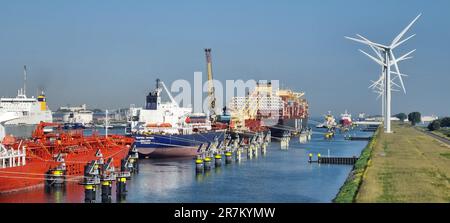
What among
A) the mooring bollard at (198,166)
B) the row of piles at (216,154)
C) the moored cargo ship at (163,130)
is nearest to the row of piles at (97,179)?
the mooring bollard at (198,166)

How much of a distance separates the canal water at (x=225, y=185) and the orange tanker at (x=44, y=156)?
1168 millimetres

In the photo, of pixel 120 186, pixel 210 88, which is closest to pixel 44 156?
pixel 120 186

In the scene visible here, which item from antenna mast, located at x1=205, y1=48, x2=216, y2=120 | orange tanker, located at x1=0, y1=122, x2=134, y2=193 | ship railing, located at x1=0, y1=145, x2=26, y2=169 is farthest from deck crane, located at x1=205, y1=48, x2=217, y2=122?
ship railing, located at x1=0, y1=145, x2=26, y2=169

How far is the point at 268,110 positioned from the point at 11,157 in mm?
108634

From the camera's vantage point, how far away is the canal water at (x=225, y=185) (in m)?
39.7

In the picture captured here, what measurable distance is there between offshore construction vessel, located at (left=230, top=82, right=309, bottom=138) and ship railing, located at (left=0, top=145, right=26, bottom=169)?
76316 mm

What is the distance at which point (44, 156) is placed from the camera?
46.6m

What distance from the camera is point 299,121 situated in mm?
172750

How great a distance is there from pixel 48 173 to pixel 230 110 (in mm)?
88875

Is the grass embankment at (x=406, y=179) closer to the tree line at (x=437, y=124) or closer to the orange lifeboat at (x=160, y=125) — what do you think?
the orange lifeboat at (x=160, y=125)

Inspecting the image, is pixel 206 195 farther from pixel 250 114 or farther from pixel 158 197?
pixel 250 114
